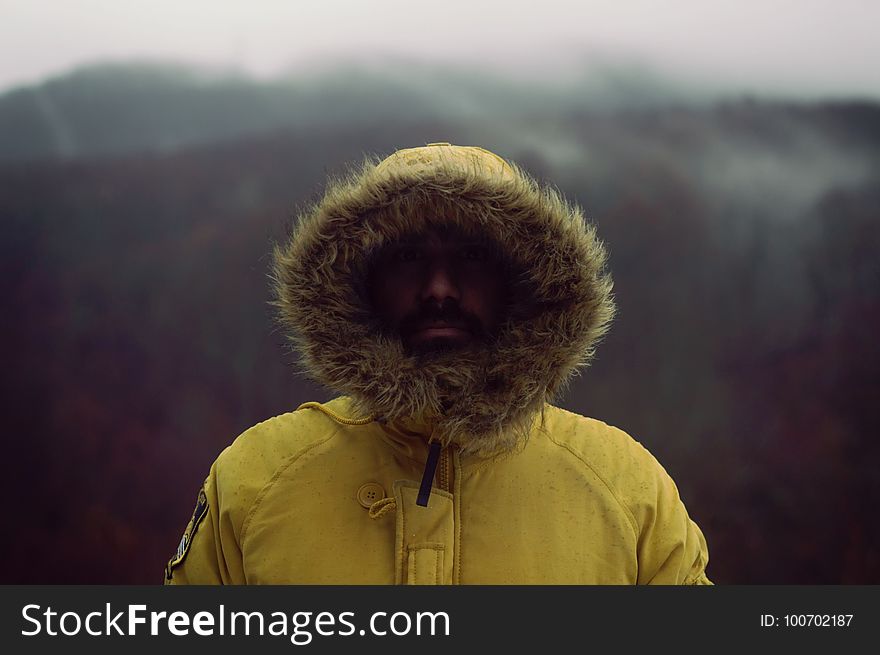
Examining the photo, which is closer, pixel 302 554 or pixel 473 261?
pixel 302 554

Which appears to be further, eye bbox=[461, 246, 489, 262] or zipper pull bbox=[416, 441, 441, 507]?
eye bbox=[461, 246, 489, 262]

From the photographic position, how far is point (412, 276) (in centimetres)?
99

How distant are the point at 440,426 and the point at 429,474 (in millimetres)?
58

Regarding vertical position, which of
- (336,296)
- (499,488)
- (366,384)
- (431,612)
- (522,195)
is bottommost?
(431,612)

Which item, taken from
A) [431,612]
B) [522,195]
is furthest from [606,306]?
[431,612]

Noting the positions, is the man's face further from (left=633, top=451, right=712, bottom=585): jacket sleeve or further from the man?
(left=633, top=451, right=712, bottom=585): jacket sleeve

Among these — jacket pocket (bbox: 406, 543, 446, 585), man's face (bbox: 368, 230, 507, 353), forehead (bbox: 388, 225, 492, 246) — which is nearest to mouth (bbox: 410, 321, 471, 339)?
man's face (bbox: 368, 230, 507, 353)

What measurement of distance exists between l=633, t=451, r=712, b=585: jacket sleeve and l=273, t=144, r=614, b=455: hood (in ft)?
0.55

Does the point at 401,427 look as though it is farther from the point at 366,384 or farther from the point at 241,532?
the point at 241,532

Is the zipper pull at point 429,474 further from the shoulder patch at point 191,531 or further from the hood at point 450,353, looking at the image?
the shoulder patch at point 191,531

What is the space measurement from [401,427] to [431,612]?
21cm

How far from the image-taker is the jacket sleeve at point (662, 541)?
3.02 feet

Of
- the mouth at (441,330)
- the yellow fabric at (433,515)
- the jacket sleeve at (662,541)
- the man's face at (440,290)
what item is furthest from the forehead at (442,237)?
the jacket sleeve at (662,541)

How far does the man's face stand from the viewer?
955mm
